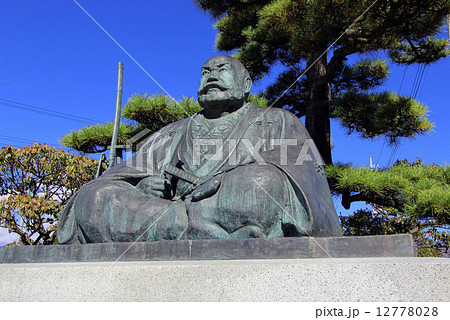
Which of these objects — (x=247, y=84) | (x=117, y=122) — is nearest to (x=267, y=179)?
(x=247, y=84)

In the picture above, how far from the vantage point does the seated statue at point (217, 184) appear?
9.88 feet

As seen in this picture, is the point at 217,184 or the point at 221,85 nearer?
the point at 217,184

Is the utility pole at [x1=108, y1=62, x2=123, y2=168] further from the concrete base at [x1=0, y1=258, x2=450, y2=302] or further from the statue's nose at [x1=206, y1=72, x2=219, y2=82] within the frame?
the concrete base at [x1=0, y1=258, x2=450, y2=302]

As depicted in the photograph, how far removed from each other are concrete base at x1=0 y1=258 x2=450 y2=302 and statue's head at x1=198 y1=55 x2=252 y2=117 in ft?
6.87

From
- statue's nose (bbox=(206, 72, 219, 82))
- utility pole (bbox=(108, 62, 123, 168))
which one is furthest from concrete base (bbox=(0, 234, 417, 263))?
utility pole (bbox=(108, 62, 123, 168))

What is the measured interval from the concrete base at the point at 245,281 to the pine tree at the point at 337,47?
4.37 metres

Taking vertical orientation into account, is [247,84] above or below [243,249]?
above

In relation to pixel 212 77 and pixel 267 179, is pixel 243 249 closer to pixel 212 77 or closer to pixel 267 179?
pixel 267 179

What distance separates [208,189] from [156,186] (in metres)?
0.66

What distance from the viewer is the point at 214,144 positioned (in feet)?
12.8

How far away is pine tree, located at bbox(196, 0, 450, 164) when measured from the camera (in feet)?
20.3

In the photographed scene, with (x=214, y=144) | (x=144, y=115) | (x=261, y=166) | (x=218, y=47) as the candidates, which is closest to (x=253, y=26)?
(x=218, y=47)

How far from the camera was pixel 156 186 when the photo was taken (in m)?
3.61
